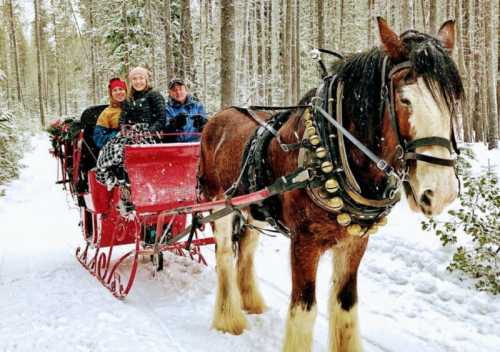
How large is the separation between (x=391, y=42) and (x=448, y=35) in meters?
0.43

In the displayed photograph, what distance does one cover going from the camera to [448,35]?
2.28m

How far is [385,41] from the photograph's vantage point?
208 cm

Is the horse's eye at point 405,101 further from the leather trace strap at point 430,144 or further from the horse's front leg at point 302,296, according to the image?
the horse's front leg at point 302,296

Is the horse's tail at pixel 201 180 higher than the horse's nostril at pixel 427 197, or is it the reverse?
the horse's nostril at pixel 427 197

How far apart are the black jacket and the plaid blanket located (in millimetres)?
114

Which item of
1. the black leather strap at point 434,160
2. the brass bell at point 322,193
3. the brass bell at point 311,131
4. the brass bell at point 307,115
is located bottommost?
the brass bell at point 322,193

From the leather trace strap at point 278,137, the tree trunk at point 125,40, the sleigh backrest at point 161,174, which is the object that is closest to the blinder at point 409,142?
the leather trace strap at point 278,137

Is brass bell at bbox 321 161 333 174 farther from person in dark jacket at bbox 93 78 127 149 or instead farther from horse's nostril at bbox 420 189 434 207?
person in dark jacket at bbox 93 78 127 149

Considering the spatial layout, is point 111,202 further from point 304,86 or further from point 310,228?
point 304,86

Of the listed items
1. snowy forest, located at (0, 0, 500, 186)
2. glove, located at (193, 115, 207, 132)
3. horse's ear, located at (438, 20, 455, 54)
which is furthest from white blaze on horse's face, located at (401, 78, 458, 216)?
glove, located at (193, 115, 207, 132)

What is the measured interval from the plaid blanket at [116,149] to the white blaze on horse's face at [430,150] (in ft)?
10.8

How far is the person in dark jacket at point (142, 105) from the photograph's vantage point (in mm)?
4820

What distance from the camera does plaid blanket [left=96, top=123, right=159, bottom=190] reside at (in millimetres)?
4637

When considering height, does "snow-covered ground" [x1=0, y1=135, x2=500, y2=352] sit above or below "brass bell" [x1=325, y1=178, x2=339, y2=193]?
below
